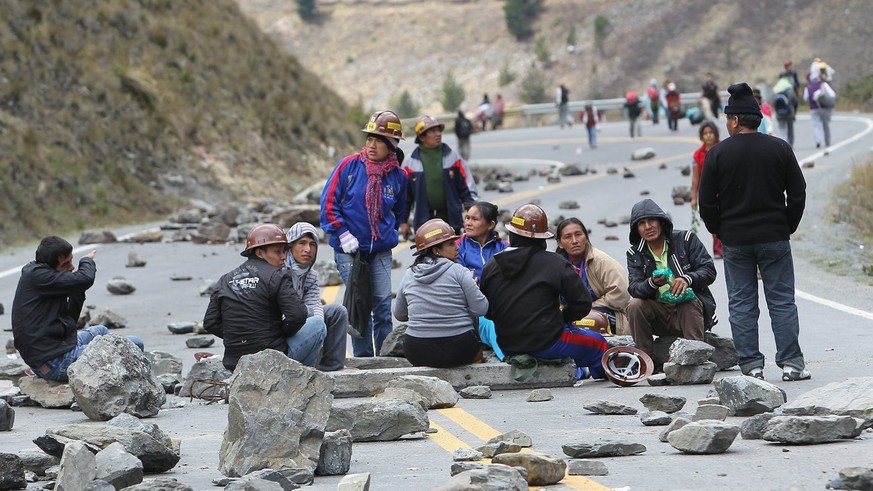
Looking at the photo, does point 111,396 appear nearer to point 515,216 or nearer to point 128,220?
point 515,216

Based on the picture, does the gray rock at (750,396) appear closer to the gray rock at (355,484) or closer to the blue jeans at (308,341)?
the gray rock at (355,484)

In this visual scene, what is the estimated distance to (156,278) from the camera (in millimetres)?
19859

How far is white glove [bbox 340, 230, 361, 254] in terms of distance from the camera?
38.7 feet

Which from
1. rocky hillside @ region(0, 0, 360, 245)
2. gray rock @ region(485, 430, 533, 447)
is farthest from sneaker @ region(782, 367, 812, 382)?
rocky hillside @ region(0, 0, 360, 245)

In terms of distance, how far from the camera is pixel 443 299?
10.6m

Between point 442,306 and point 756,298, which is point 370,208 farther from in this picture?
point 756,298

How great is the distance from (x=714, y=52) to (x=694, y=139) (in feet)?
173

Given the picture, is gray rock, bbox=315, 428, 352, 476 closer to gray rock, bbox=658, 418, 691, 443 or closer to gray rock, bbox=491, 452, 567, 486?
gray rock, bbox=491, 452, 567, 486

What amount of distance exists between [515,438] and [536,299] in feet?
9.83

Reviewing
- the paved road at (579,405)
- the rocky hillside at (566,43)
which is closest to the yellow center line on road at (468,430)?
the paved road at (579,405)

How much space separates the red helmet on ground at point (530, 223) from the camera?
10.5m

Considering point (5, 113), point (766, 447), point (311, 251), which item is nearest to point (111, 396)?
point (311, 251)

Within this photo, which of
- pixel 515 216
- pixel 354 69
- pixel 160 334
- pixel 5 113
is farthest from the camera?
pixel 354 69

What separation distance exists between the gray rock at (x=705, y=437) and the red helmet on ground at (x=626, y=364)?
Answer: 3.09 metres
